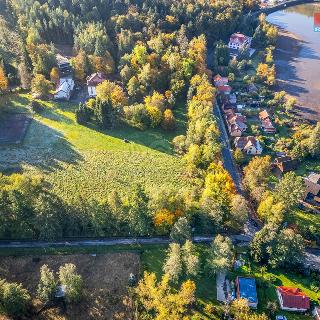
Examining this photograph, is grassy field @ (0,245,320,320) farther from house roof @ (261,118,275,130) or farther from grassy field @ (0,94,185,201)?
house roof @ (261,118,275,130)

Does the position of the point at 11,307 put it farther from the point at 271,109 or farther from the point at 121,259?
the point at 271,109

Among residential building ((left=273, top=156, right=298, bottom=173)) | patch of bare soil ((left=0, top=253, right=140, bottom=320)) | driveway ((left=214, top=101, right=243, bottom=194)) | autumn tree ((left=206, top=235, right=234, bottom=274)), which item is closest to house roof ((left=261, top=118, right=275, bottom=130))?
driveway ((left=214, top=101, right=243, bottom=194))

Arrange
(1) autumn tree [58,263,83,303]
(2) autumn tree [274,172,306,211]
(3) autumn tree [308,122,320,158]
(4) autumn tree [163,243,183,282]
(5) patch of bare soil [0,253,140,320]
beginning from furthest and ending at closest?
1. (3) autumn tree [308,122,320,158]
2. (2) autumn tree [274,172,306,211]
3. (4) autumn tree [163,243,183,282]
4. (5) patch of bare soil [0,253,140,320]
5. (1) autumn tree [58,263,83,303]

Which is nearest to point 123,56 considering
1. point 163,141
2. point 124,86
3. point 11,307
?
point 124,86

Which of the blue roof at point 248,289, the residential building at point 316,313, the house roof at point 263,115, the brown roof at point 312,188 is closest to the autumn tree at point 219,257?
the blue roof at point 248,289

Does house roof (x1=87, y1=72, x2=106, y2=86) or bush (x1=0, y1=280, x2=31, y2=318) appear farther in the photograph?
house roof (x1=87, y1=72, x2=106, y2=86)

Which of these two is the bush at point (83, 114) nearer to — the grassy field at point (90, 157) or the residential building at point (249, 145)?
the grassy field at point (90, 157)

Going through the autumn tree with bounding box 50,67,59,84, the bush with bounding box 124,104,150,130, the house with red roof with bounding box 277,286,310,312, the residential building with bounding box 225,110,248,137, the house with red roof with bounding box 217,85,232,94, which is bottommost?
the house with red roof with bounding box 277,286,310,312
